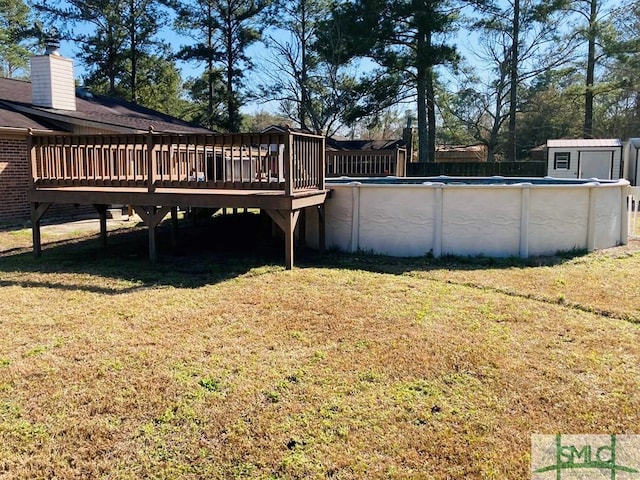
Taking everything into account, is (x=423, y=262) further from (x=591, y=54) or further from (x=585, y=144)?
(x=591, y=54)

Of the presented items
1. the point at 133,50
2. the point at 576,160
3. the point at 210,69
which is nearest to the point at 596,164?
the point at 576,160

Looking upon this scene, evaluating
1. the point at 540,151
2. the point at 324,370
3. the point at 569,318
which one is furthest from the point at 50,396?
the point at 540,151

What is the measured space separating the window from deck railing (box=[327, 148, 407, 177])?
42.1 feet

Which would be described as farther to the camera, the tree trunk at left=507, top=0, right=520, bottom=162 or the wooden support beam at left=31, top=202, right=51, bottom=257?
the tree trunk at left=507, top=0, right=520, bottom=162

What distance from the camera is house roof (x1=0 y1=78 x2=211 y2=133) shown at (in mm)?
12016

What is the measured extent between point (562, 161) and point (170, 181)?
70.8ft

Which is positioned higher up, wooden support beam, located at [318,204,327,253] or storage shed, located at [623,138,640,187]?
storage shed, located at [623,138,640,187]

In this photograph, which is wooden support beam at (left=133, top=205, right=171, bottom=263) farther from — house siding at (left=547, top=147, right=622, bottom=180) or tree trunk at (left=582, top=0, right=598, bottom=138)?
tree trunk at (left=582, top=0, right=598, bottom=138)

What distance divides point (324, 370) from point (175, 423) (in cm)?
103

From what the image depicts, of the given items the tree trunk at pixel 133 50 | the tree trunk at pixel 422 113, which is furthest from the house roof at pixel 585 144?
the tree trunk at pixel 133 50

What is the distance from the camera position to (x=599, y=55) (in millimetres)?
25125

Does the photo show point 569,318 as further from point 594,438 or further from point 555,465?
point 555,465

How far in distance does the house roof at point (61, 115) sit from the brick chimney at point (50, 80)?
0.30 metres

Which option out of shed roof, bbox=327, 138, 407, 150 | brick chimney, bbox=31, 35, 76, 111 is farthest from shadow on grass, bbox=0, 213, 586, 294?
shed roof, bbox=327, 138, 407, 150
